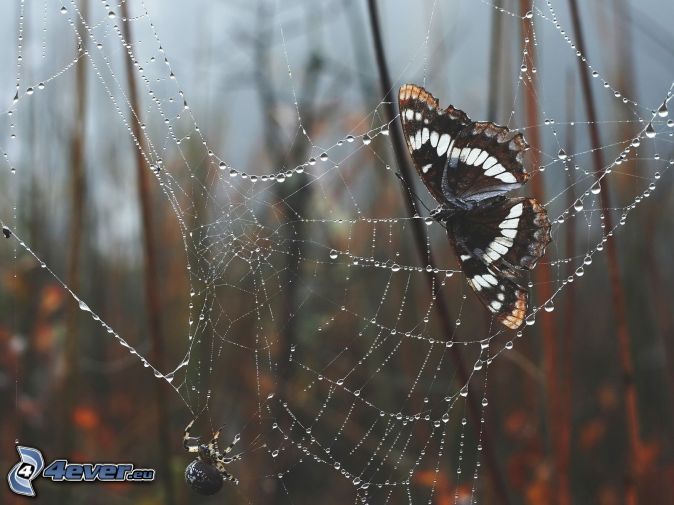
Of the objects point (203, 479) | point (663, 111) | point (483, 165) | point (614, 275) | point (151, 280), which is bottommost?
point (203, 479)

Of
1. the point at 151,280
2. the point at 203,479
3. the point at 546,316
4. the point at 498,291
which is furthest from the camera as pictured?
the point at 546,316

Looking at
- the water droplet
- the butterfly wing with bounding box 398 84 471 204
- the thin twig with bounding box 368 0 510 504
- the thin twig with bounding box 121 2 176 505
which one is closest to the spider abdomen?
the thin twig with bounding box 121 2 176 505

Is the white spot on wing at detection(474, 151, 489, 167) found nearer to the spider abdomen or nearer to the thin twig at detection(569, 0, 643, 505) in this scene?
the thin twig at detection(569, 0, 643, 505)

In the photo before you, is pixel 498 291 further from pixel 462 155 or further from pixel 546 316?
pixel 546 316

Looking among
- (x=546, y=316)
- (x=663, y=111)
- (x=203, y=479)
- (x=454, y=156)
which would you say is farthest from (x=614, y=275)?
(x=203, y=479)

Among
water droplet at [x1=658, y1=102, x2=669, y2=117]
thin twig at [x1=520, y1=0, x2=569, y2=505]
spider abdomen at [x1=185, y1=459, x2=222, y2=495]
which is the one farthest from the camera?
thin twig at [x1=520, y1=0, x2=569, y2=505]

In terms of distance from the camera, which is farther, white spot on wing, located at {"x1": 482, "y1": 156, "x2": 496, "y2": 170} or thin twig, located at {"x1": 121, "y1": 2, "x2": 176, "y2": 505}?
thin twig, located at {"x1": 121, "y1": 2, "x2": 176, "y2": 505}

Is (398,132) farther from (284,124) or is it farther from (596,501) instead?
(596,501)
